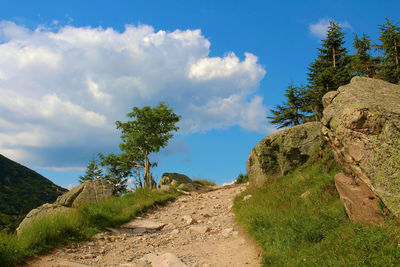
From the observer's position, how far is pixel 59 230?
841 centimetres

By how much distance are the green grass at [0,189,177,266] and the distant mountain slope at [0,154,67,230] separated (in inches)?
1627

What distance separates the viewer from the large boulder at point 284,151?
1445 centimetres

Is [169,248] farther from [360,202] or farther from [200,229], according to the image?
[360,202]

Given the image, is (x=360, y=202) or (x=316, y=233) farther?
(x=360, y=202)

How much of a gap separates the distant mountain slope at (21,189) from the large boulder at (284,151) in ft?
146

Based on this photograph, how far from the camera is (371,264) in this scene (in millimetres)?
4629

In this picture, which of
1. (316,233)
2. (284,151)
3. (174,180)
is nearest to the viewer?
(316,233)

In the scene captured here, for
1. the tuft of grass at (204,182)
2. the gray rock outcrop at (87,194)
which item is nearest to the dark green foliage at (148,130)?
the tuft of grass at (204,182)

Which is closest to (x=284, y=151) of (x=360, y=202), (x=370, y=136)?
(x=360, y=202)

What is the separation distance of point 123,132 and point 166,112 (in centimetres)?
522

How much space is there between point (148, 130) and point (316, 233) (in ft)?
73.7

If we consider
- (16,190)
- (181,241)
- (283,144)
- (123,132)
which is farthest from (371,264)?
(16,190)

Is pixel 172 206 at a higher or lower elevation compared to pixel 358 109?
lower

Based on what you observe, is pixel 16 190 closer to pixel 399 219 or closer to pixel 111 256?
pixel 111 256
